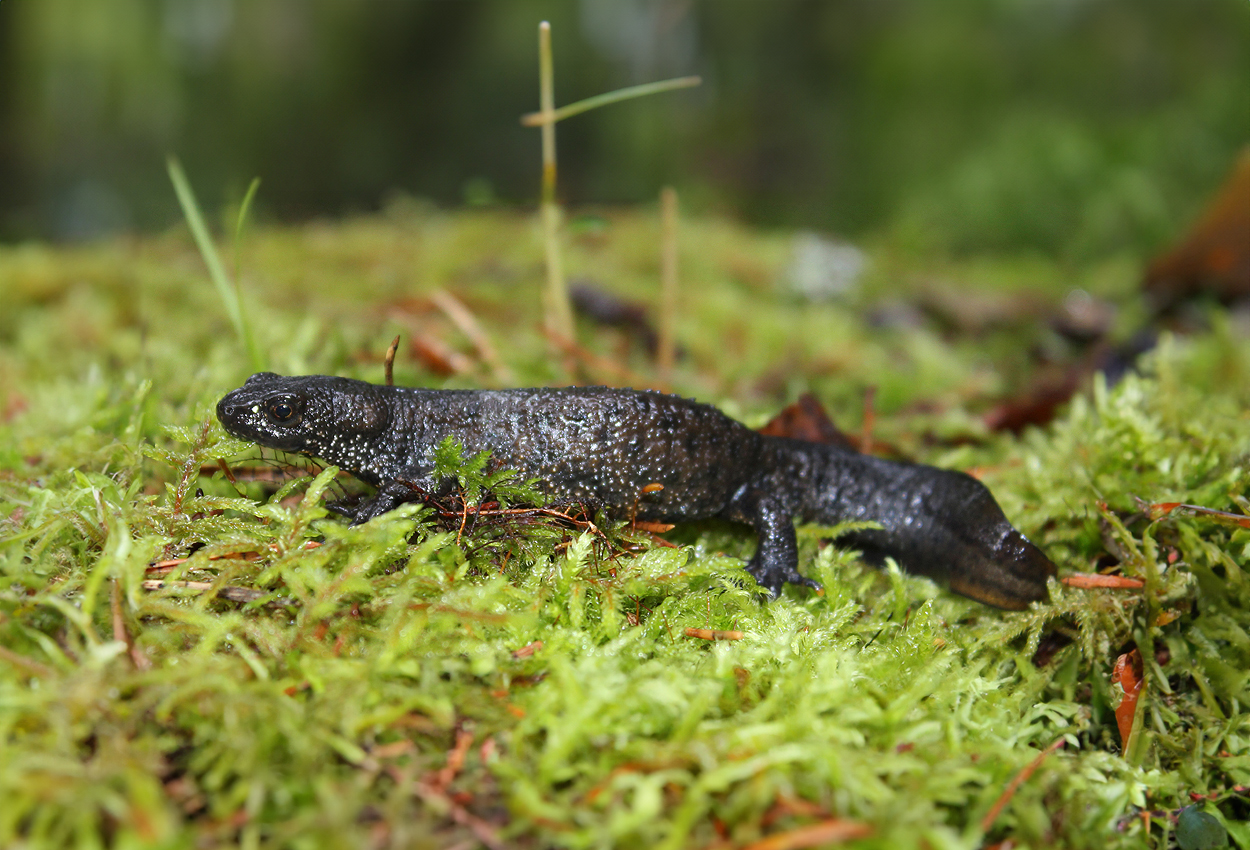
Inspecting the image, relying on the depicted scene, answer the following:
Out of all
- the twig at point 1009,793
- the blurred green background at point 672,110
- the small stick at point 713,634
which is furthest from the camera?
the blurred green background at point 672,110

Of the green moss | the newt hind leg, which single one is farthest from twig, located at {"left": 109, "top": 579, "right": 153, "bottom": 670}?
the newt hind leg

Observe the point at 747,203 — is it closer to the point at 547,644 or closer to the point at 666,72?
the point at 666,72

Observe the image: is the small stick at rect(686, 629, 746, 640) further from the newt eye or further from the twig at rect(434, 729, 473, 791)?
the newt eye

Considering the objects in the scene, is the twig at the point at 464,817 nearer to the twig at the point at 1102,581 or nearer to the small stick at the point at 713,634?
the small stick at the point at 713,634

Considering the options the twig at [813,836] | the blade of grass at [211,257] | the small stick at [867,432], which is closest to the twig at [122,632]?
the blade of grass at [211,257]

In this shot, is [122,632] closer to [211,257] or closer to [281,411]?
[281,411]

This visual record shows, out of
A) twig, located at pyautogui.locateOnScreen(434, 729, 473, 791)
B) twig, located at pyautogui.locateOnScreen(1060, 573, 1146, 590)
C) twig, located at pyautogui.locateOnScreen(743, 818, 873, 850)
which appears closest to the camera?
twig, located at pyautogui.locateOnScreen(743, 818, 873, 850)

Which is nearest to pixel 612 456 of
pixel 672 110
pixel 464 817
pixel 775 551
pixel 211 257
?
pixel 775 551
